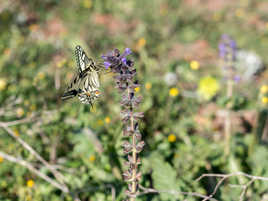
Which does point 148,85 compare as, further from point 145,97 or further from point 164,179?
point 164,179

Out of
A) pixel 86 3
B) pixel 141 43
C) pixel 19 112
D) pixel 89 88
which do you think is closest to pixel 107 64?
pixel 89 88

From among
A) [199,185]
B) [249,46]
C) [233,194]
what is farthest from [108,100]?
[249,46]

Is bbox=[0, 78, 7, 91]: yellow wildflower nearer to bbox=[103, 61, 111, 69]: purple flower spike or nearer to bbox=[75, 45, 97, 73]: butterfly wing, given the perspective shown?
bbox=[75, 45, 97, 73]: butterfly wing

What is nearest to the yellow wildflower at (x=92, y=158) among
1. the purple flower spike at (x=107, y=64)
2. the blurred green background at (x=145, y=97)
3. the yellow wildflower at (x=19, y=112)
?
the blurred green background at (x=145, y=97)

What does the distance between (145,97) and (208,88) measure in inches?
38.7

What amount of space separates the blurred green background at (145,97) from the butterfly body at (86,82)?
0.50m

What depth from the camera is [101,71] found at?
1.73 m

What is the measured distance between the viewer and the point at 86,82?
5.94ft

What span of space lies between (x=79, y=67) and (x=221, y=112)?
280 cm

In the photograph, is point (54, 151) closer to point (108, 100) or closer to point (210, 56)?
point (108, 100)

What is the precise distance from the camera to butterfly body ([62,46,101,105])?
170 cm

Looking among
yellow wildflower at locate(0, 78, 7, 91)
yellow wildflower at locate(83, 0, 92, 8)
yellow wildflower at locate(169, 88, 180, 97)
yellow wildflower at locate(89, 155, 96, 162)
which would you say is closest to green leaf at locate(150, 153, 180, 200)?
yellow wildflower at locate(89, 155, 96, 162)

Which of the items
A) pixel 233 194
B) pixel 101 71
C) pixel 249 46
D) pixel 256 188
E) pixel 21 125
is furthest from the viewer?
pixel 249 46

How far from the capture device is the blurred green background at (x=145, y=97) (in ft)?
8.94
